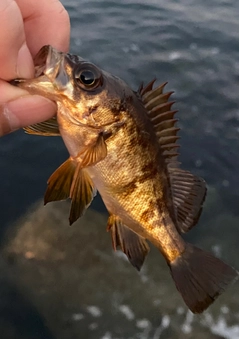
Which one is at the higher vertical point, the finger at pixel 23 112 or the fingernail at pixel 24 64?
the fingernail at pixel 24 64

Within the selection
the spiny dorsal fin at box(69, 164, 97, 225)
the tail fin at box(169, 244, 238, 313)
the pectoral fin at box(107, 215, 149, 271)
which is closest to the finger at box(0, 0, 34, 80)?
the spiny dorsal fin at box(69, 164, 97, 225)

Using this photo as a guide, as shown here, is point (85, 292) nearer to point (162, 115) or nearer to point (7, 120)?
point (162, 115)

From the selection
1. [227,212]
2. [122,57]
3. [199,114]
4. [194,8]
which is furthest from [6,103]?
[194,8]

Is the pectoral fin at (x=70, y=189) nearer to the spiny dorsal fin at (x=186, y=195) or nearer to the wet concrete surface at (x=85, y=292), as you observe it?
the spiny dorsal fin at (x=186, y=195)

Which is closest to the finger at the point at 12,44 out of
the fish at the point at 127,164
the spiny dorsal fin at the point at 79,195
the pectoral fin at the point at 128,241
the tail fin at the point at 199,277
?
the fish at the point at 127,164

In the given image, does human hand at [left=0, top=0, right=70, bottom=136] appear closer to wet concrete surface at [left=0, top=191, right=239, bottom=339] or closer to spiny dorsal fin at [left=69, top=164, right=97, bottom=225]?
spiny dorsal fin at [left=69, top=164, right=97, bottom=225]

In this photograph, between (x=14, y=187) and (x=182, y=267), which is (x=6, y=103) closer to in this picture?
(x=182, y=267)
